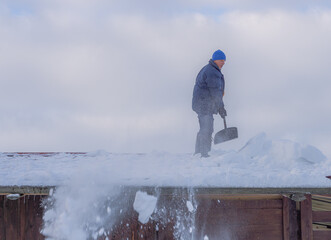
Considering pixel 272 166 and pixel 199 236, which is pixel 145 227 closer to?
pixel 199 236

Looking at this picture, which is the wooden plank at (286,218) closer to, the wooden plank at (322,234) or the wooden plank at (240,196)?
the wooden plank at (240,196)

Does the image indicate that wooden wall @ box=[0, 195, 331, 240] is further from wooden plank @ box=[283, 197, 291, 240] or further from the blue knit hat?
the blue knit hat

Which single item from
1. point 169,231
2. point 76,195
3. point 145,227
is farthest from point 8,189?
point 169,231

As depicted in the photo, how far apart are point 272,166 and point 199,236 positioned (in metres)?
1.57

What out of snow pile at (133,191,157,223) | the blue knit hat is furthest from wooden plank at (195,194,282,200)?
the blue knit hat

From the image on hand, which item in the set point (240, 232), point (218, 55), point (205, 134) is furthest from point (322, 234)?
point (218, 55)

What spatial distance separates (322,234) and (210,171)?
150 cm

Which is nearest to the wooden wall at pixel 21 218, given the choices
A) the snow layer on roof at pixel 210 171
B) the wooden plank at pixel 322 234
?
the snow layer on roof at pixel 210 171

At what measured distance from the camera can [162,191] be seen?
3930 millimetres

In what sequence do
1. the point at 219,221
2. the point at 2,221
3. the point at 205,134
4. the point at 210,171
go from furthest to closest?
the point at 205,134 < the point at 210,171 < the point at 2,221 < the point at 219,221

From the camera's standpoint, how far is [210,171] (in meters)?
4.38

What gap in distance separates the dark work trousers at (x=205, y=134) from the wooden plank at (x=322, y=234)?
2.33 metres

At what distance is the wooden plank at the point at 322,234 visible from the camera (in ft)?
13.6

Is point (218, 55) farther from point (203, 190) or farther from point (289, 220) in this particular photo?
point (289, 220)
